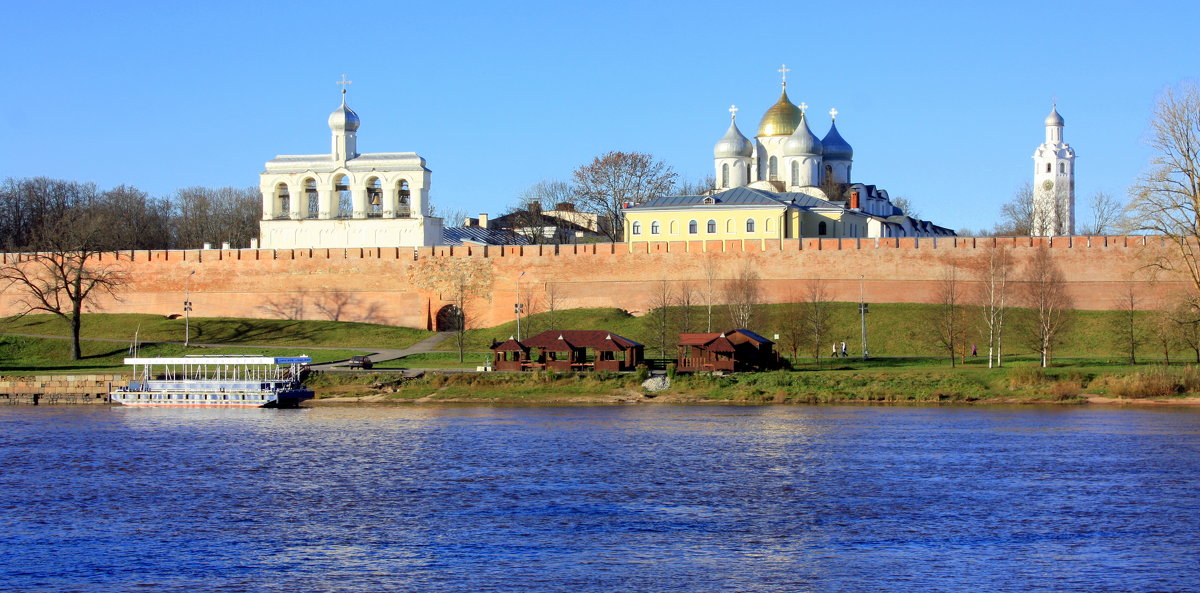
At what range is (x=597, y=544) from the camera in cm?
1662

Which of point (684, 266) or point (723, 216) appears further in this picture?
point (723, 216)

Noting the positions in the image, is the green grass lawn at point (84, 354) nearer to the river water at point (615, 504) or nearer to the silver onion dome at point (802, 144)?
the river water at point (615, 504)

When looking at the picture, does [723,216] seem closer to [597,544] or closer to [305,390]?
[305,390]

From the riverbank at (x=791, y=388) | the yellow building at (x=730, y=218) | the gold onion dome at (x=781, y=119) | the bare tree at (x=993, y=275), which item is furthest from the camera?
the gold onion dome at (x=781, y=119)

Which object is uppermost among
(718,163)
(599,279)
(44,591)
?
(718,163)

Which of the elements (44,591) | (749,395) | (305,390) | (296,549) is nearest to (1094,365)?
(749,395)

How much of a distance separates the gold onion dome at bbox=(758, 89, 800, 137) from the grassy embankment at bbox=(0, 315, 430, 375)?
68.3ft

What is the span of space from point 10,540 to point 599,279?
2911 cm

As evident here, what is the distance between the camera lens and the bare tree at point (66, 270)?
4412cm

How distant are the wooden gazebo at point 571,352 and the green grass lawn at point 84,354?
19.4 feet

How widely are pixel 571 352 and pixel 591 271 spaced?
11534mm

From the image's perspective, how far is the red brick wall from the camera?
42.2 metres

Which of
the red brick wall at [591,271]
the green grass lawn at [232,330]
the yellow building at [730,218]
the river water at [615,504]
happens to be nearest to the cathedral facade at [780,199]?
the yellow building at [730,218]

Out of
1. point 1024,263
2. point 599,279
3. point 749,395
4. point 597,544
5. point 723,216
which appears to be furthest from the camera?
point 723,216
